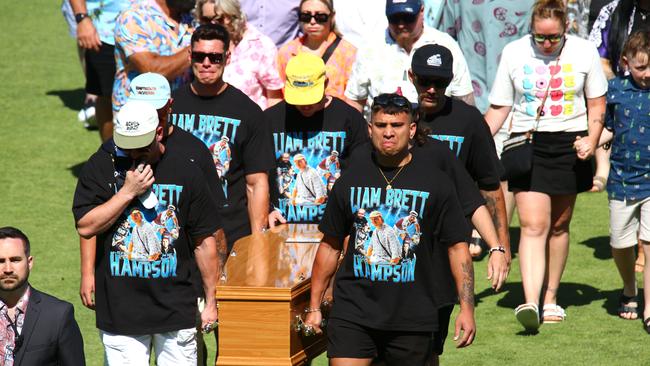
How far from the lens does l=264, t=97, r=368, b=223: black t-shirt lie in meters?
9.17

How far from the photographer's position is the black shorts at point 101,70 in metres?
13.4

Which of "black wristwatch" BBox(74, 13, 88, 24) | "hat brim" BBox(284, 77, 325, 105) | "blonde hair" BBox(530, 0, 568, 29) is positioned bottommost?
"black wristwatch" BBox(74, 13, 88, 24)

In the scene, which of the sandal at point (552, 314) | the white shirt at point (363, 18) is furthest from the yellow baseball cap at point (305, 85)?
the white shirt at point (363, 18)

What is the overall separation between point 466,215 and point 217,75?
199 cm

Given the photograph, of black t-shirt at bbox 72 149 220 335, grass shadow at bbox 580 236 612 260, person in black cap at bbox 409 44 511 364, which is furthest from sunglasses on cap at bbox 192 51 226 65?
grass shadow at bbox 580 236 612 260

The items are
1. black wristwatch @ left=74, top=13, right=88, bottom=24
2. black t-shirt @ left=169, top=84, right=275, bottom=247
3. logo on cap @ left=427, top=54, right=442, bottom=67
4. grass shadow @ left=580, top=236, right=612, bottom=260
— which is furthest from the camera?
black wristwatch @ left=74, top=13, right=88, bottom=24

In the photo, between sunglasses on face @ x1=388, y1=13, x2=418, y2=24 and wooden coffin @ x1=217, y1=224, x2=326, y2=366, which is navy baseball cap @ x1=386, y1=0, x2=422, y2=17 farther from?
wooden coffin @ x1=217, y1=224, x2=326, y2=366

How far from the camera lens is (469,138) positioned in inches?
345

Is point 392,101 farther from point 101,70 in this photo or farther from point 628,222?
point 101,70

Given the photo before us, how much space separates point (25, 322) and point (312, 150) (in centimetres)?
286

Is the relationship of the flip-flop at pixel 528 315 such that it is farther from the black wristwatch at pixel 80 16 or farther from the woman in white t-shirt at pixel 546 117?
the black wristwatch at pixel 80 16

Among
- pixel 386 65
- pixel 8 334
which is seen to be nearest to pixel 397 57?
pixel 386 65

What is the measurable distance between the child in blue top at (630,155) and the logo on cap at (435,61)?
1877mm

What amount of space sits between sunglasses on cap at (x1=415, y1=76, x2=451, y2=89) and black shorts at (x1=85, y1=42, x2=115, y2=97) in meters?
5.38
